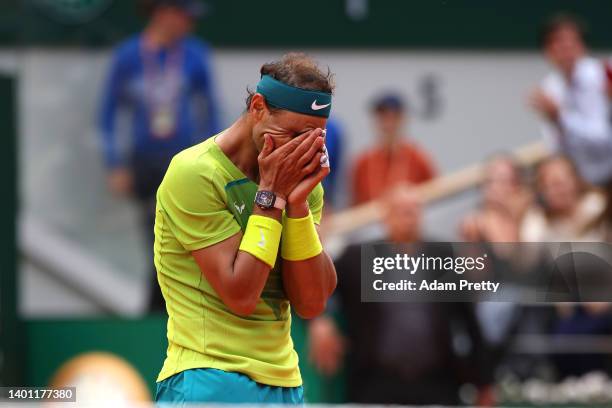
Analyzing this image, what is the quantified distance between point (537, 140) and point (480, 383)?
4.50ft

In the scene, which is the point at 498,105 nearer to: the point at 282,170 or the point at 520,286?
the point at 520,286

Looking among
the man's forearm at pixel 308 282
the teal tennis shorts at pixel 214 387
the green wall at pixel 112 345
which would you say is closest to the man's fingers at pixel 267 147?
the man's forearm at pixel 308 282

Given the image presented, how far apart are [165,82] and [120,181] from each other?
2.26 feet

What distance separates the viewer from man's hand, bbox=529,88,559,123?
22.8ft

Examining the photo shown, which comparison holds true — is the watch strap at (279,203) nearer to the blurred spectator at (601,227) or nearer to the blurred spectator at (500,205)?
the blurred spectator at (500,205)

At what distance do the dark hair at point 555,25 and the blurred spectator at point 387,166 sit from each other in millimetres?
912

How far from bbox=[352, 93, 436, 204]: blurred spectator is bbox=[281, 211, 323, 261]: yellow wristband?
371cm

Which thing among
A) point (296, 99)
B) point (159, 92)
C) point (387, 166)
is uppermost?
point (296, 99)

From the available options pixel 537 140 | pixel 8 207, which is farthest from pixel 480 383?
pixel 8 207

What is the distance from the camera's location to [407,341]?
6.62 m

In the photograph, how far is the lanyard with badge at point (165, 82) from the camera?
704 cm

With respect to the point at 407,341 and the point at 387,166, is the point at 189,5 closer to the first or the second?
the point at 387,166

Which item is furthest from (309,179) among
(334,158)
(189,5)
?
(189,5)

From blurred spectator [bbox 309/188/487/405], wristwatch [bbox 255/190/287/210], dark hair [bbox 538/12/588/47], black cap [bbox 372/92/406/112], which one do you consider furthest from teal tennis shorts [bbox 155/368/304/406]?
dark hair [bbox 538/12/588/47]
